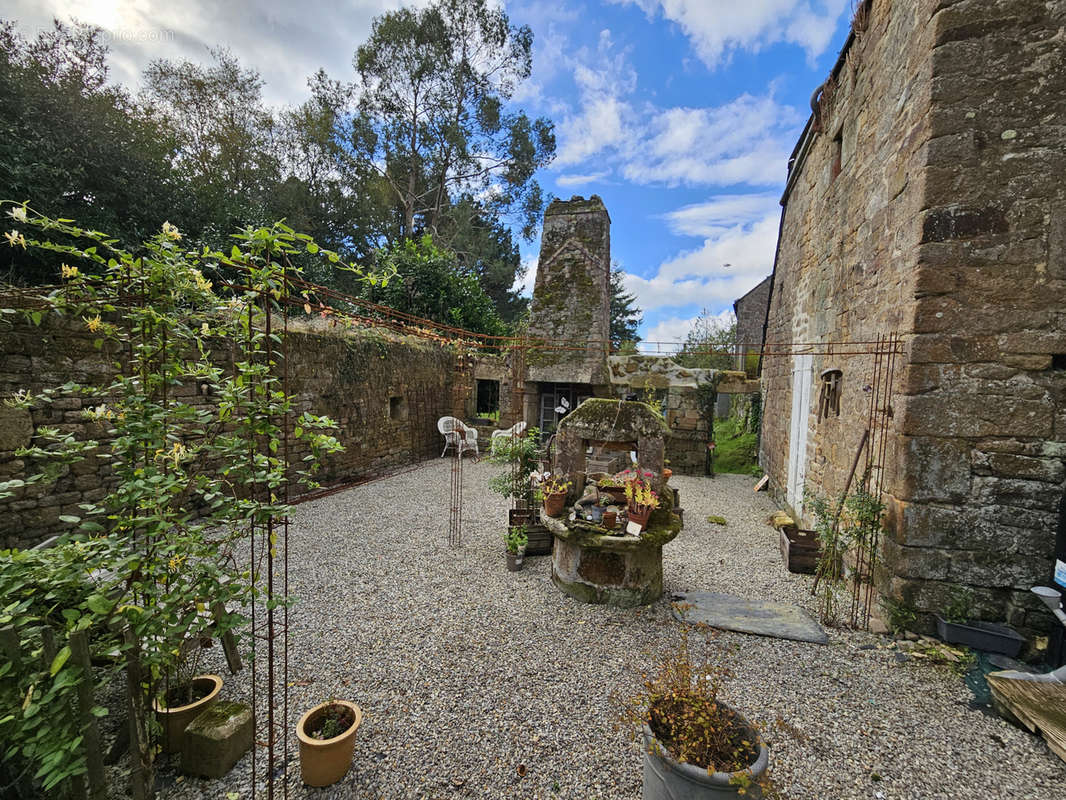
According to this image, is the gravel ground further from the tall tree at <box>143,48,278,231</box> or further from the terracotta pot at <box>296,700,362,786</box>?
the tall tree at <box>143,48,278,231</box>

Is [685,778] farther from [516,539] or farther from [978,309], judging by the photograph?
[978,309]

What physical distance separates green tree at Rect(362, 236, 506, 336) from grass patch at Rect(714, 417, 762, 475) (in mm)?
8559

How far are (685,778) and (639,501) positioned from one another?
2386 mm

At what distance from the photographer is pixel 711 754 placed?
6.50 feet

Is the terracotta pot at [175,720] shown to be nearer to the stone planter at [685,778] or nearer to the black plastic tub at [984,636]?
the stone planter at [685,778]

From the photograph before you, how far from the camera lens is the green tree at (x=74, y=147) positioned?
9.41m

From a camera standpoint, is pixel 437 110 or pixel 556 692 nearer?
pixel 556 692

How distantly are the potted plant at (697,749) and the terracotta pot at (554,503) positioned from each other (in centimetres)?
244

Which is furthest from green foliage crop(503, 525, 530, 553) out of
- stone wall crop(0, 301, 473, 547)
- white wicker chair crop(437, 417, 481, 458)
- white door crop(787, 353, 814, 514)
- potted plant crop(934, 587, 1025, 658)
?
white wicker chair crop(437, 417, 481, 458)

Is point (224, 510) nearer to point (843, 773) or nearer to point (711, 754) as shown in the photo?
point (711, 754)

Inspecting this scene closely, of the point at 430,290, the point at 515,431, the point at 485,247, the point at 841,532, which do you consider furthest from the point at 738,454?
the point at 485,247

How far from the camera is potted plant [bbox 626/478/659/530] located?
13.8ft

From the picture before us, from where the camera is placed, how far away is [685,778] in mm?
1940

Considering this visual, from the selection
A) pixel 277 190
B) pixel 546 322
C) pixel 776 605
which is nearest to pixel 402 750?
pixel 776 605
